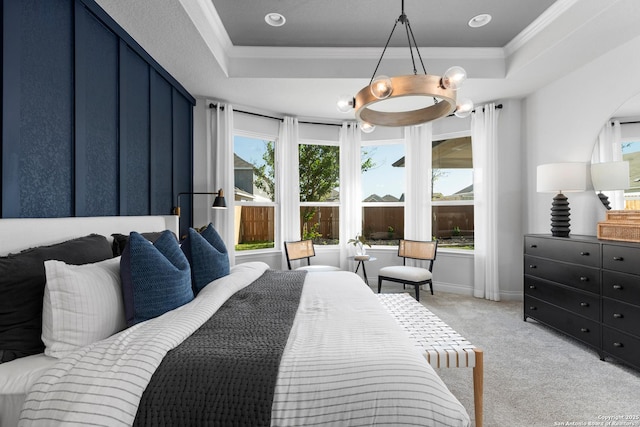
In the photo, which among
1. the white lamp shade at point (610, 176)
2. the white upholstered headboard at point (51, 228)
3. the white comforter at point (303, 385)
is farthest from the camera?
the white lamp shade at point (610, 176)

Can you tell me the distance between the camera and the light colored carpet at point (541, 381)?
6.05ft

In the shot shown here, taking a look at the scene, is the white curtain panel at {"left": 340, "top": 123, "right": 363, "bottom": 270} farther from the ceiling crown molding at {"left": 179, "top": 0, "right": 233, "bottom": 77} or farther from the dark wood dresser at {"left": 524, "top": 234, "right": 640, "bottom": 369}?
the dark wood dresser at {"left": 524, "top": 234, "right": 640, "bottom": 369}

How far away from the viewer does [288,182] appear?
4.77 metres

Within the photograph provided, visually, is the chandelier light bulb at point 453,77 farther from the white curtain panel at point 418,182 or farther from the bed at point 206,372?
the white curtain panel at point 418,182

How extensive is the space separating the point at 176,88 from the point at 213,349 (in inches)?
130

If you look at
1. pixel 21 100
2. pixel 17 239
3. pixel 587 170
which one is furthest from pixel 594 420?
pixel 21 100

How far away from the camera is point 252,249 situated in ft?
15.4

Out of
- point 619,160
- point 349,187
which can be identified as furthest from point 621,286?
point 349,187

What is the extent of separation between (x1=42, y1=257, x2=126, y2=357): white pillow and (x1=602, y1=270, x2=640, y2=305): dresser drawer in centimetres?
323

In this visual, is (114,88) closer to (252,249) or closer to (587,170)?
(252,249)

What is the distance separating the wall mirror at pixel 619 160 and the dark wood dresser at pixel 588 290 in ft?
1.58

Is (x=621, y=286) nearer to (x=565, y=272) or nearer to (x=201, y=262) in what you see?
(x=565, y=272)

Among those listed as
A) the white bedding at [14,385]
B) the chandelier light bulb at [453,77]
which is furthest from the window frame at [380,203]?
the white bedding at [14,385]

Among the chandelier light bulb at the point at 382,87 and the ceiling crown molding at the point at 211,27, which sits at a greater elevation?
the ceiling crown molding at the point at 211,27
